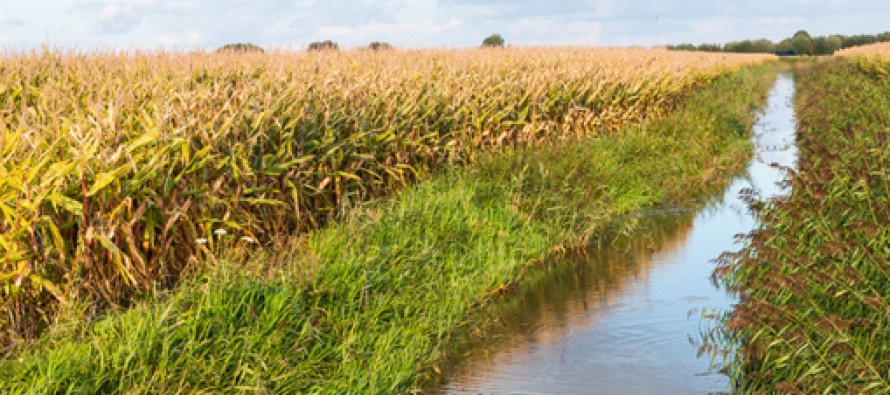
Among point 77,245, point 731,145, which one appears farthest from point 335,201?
point 731,145

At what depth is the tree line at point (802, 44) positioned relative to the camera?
115 m

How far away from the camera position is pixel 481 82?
14.4 metres

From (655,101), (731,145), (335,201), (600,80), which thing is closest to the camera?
(335,201)

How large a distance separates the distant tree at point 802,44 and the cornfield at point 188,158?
11048cm

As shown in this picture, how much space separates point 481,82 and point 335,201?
4747 millimetres

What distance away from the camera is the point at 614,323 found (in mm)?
8289

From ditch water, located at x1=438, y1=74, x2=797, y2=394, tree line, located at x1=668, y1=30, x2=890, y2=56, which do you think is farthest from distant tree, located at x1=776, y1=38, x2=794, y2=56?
ditch water, located at x1=438, y1=74, x2=797, y2=394

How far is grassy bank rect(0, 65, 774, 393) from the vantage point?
588 centimetres

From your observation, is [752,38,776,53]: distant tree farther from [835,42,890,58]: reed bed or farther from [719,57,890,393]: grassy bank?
[719,57,890,393]: grassy bank

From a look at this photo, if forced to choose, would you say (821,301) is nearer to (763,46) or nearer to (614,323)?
(614,323)

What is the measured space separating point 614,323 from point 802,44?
11838 centimetres

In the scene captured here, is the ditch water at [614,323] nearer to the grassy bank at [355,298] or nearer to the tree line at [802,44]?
the grassy bank at [355,298]

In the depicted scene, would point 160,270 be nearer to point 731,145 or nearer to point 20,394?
point 20,394

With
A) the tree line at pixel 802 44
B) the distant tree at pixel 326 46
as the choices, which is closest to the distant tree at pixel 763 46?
the tree line at pixel 802 44
